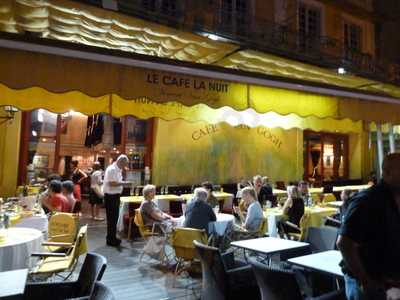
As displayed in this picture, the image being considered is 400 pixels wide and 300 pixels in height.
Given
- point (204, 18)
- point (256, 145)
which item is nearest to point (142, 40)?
point (204, 18)

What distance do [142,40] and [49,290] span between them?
5.04 meters

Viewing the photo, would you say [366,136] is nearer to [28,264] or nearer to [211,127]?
[211,127]

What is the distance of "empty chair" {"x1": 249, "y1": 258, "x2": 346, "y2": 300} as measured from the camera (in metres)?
2.53

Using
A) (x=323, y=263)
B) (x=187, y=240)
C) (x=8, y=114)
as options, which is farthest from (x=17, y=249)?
(x=8, y=114)

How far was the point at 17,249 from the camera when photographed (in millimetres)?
3582

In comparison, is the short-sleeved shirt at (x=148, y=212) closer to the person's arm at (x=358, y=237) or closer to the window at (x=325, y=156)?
the person's arm at (x=358, y=237)

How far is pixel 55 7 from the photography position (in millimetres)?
5363

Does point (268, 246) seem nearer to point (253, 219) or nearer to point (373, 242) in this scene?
point (253, 219)

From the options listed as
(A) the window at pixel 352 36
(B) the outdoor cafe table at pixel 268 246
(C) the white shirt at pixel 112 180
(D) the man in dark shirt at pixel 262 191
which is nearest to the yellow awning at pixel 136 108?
(C) the white shirt at pixel 112 180

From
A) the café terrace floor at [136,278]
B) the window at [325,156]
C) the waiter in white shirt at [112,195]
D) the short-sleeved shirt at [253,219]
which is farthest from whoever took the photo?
the window at [325,156]

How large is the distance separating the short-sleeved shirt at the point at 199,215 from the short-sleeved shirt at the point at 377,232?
10.5ft

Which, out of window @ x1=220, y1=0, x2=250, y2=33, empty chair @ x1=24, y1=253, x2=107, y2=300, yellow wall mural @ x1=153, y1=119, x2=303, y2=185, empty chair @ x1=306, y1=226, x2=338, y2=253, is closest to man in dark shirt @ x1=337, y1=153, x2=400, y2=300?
empty chair @ x1=24, y1=253, x2=107, y2=300

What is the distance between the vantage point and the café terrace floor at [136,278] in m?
4.34

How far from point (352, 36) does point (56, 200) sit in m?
14.1
